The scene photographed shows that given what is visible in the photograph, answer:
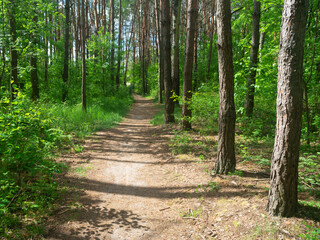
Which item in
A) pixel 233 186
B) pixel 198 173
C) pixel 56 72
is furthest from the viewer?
pixel 56 72

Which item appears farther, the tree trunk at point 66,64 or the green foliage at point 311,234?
the tree trunk at point 66,64

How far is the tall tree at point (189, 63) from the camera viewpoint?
7.72 meters

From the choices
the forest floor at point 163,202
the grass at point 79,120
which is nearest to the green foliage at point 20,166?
the forest floor at point 163,202

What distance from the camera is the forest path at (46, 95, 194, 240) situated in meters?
3.27

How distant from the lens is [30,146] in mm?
3627

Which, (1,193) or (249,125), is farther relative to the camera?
(249,125)

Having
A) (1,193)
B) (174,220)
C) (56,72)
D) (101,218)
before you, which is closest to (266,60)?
(174,220)

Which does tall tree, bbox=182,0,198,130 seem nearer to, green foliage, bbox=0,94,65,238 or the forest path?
the forest path

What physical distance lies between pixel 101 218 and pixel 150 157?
123 inches

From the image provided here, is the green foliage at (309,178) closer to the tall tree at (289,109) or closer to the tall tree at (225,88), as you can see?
the tall tree at (289,109)

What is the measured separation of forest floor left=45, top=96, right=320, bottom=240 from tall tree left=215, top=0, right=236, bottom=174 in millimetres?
460

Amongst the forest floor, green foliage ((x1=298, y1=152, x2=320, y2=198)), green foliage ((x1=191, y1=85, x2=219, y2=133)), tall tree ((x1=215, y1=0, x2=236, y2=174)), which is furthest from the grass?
green foliage ((x1=298, y1=152, x2=320, y2=198))

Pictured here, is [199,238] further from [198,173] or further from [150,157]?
[150,157]

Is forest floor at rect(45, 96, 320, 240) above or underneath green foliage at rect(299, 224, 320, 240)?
underneath
